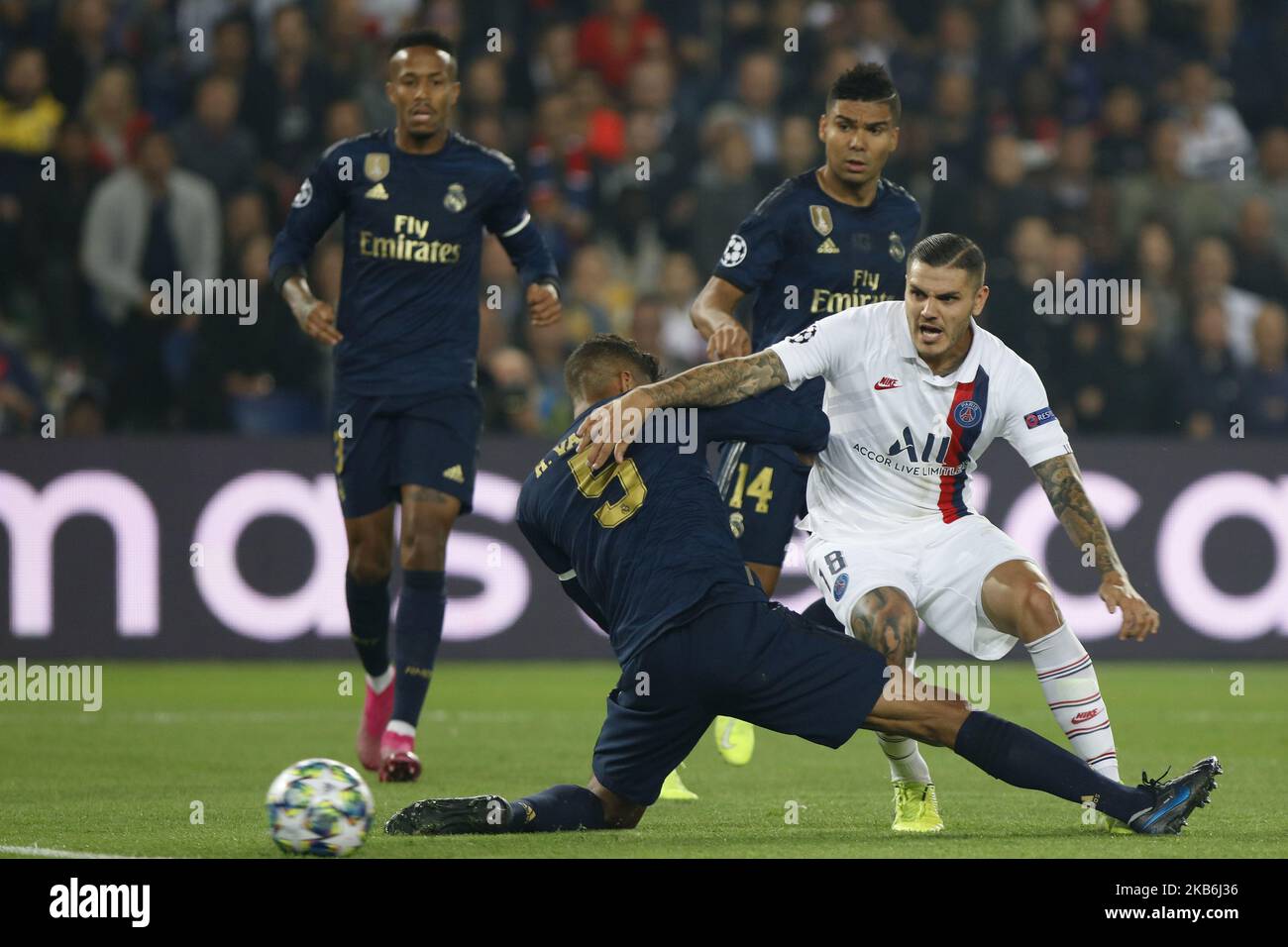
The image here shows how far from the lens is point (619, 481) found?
5848mm

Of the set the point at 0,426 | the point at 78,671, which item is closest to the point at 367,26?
the point at 0,426

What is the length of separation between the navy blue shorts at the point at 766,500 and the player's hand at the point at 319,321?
1756 millimetres

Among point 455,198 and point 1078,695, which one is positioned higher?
point 455,198

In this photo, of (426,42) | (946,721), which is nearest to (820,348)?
(946,721)

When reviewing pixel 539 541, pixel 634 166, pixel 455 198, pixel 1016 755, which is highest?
pixel 634 166

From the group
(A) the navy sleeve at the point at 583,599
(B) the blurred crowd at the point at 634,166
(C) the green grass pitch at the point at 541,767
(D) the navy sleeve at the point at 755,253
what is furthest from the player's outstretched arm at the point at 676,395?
(B) the blurred crowd at the point at 634,166

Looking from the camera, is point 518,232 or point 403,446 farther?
point 518,232

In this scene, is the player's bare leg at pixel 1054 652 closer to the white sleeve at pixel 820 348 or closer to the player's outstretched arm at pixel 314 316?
the white sleeve at pixel 820 348

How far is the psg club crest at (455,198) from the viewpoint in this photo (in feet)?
27.6

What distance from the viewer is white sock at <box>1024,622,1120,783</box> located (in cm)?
627

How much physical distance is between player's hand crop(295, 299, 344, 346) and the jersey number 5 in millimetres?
2453

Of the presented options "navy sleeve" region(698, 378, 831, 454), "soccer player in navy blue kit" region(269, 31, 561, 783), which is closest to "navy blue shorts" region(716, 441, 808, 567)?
"navy sleeve" region(698, 378, 831, 454)

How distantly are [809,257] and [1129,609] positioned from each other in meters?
2.41

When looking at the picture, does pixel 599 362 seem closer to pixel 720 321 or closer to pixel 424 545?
pixel 720 321
